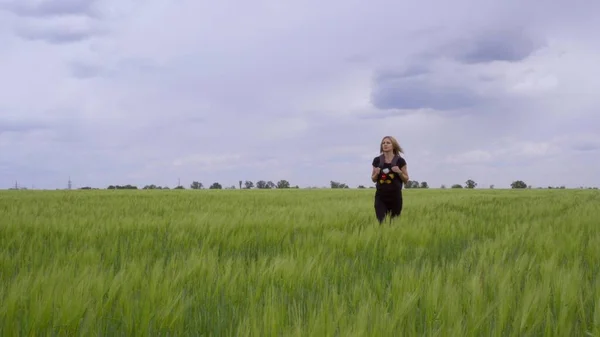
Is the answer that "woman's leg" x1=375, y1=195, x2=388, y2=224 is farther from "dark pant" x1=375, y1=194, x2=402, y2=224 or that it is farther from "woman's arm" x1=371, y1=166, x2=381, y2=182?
"woman's arm" x1=371, y1=166, x2=381, y2=182

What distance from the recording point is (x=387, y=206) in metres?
7.33

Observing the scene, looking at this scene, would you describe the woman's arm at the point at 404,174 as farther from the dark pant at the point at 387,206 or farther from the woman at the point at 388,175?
the dark pant at the point at 387,206

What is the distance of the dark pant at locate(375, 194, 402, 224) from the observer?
7.19m

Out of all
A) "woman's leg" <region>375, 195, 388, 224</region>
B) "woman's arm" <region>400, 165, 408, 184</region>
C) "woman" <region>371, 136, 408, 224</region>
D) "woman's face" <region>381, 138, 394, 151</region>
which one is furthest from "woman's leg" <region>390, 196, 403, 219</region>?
"woman's face" <region>381, 138, 394, 151</region>

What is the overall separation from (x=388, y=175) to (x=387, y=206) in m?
0.59

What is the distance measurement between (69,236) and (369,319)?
15.2 feet

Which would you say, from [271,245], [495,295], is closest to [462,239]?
[271,245]

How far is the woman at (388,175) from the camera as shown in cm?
699

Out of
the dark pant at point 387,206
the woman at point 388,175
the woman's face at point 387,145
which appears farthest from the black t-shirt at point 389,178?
the woman's face at point 387,145

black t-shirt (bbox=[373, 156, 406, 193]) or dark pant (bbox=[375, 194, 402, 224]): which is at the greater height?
black t-shirt (bbox=[373, 156, 406, 193])

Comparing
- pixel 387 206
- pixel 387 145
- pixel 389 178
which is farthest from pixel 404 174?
pixel 387 206

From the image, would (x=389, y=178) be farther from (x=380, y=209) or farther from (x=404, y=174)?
(x=380, y=209)

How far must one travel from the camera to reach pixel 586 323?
221 cm

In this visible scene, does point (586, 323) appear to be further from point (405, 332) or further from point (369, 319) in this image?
point (369, 319)
